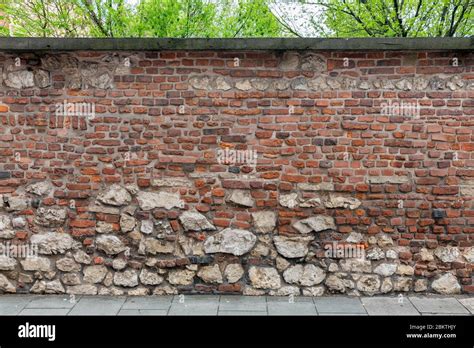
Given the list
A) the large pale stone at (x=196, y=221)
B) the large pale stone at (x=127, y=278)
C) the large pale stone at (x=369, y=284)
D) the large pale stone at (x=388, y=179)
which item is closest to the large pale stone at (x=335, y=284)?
the large pale stone at (x=369, y=284)

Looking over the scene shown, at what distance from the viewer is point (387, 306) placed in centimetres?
521

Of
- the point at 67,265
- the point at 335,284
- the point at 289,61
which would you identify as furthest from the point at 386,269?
the point at 67,265

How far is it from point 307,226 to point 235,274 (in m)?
0.98

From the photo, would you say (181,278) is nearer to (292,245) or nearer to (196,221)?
(196,221)

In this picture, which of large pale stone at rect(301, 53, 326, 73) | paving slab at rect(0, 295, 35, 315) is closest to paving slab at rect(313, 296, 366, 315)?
large pale stone at rect(301, 53, 326, 73)

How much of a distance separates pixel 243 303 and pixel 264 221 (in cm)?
93

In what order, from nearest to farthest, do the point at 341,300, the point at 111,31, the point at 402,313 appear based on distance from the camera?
the point at 402,313 < the point at 341,300 < the point at 111,31

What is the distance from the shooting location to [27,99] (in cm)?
545

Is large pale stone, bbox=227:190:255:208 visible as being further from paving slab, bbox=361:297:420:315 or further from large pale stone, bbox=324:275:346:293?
paving slab, bbox=361:297:420:315

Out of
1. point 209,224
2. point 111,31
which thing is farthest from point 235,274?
point 111,31

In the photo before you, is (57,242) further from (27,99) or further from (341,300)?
(341,300)

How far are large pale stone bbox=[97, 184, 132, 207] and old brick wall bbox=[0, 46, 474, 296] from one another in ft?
0.05

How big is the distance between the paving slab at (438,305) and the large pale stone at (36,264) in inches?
162

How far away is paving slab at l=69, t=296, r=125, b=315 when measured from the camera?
5047 millimetres
